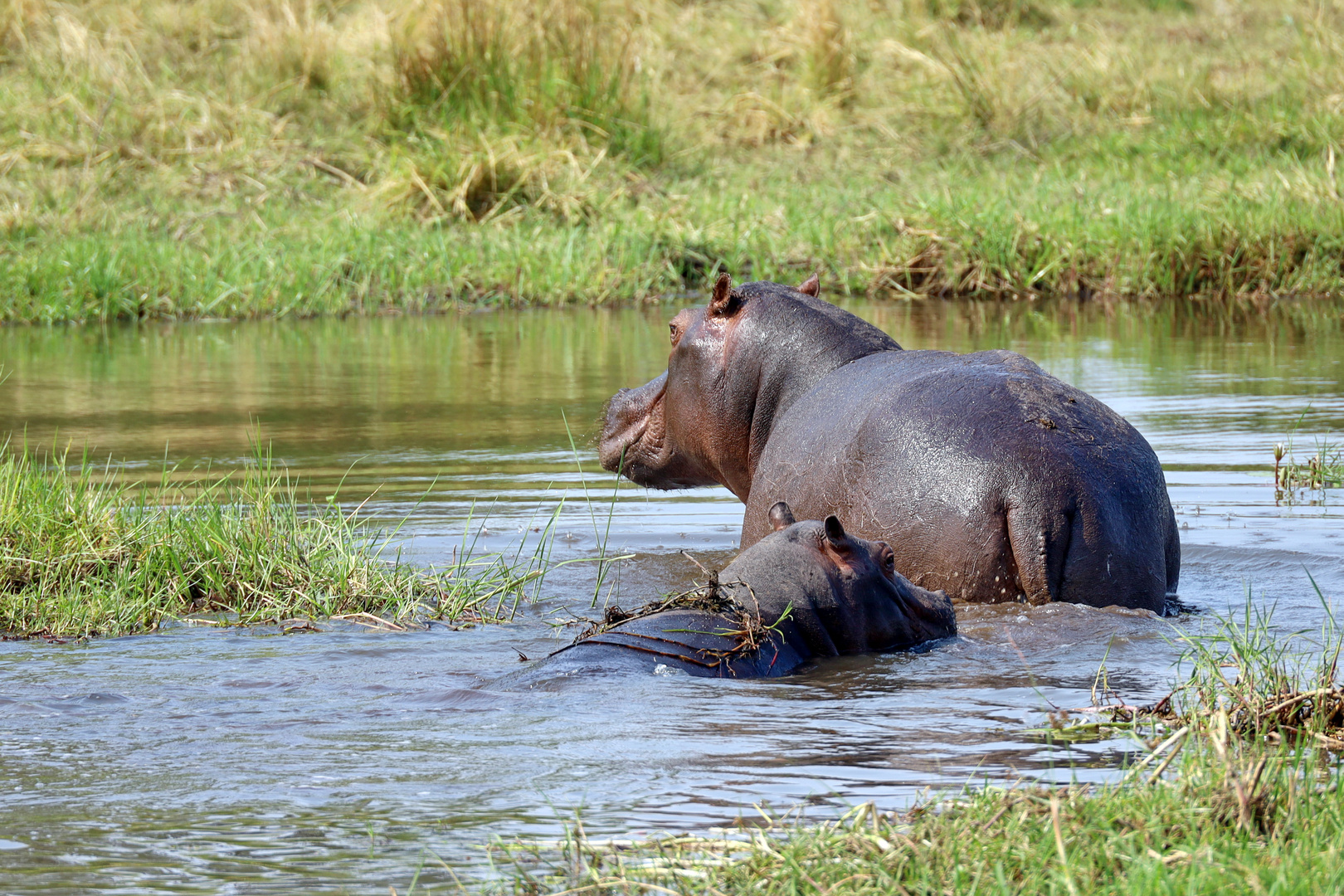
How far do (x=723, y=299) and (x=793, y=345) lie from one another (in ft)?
1.09

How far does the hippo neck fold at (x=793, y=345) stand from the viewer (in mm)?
6242

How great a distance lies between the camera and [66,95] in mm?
18047

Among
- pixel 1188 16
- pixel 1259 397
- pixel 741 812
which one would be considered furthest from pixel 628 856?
pixel 1188 16

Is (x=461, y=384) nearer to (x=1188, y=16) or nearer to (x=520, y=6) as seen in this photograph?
(x=520, y=6)

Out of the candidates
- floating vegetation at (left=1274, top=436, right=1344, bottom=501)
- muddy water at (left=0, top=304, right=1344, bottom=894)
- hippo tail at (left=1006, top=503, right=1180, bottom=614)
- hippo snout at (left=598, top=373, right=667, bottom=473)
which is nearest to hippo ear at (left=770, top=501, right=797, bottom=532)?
muddy water at (left=0, top=304, right=1344, bottom=894)

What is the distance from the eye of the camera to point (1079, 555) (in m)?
4.95

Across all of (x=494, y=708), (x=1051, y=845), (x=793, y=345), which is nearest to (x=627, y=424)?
(x=793, y=345)

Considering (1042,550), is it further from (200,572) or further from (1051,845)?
(200,572)

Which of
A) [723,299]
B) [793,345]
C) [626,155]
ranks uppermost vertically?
[626,155]

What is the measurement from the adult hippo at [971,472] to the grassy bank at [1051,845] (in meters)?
1.60

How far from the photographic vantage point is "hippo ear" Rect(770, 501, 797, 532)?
5.09m

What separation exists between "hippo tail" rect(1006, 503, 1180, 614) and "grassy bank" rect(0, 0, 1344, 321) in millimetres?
9777

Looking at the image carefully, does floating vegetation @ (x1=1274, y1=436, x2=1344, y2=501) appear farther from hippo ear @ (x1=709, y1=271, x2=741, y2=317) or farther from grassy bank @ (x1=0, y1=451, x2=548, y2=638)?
grassy bank @ (x1=0, y1=451, x2=548, y2=638)

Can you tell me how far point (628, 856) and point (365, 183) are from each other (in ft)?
50.3
